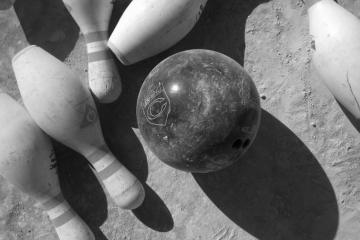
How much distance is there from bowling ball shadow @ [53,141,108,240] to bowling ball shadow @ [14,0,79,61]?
18.0 inches

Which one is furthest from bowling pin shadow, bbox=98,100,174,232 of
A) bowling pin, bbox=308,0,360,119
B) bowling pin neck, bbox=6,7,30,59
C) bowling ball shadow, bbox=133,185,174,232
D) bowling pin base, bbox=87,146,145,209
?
bowling pin, bbox=308,0,360,119

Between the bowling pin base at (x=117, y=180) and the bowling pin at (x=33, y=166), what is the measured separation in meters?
0.19

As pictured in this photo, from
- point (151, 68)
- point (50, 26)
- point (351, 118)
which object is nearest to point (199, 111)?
point (151, 68)

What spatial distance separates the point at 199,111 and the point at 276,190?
26.0 inches

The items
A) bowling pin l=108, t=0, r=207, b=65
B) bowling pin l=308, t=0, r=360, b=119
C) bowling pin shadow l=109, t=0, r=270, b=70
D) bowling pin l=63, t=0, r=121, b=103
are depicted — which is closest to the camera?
bowling pin l=308, t=0, r=360, b=119

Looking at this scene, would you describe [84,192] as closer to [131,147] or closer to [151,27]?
[131,147]

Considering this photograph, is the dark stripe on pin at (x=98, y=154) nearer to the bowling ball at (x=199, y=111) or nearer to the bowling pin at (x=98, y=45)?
the bowling pin at (x=98, y=45)

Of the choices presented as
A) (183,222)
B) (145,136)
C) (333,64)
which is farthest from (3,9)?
(333,64)

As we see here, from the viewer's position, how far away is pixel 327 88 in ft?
5.76

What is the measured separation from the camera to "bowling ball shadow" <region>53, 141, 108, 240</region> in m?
1.85

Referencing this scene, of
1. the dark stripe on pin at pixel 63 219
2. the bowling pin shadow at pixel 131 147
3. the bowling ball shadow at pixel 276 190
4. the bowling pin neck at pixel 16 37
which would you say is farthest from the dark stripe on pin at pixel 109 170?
the bowling pin neck at pixel 16 37

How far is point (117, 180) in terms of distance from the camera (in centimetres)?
169

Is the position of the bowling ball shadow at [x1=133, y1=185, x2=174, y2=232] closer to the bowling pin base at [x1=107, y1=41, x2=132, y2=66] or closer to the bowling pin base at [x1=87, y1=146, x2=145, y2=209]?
the bowling pin base at [x1=87, y1=146, x2=145, y2=209]

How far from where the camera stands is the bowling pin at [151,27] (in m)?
1.58
